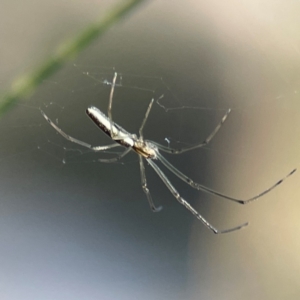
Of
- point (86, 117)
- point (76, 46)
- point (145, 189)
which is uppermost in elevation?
point (86, 117)

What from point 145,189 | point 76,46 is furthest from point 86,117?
point 76,46

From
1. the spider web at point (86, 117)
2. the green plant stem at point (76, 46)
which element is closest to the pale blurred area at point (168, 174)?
the spider web at point (86, 117)

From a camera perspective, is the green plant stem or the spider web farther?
the spider web

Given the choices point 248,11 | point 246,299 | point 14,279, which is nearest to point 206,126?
point 248,11

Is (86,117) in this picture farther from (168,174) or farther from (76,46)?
(76,46)

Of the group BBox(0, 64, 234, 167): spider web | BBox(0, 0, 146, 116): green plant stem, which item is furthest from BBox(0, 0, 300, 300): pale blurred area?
BBox(0, 0, 146, 116): green plant stem

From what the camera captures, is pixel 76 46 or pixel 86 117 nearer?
pixel 76 46

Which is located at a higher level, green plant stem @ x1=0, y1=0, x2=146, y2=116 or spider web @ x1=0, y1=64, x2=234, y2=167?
spider web @ x1=0, y1=64, x2=234, y2=167

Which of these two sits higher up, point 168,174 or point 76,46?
point 168,174

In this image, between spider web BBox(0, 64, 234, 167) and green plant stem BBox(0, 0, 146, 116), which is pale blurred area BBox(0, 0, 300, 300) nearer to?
spider web BBox(0, 64, 234, 167)
